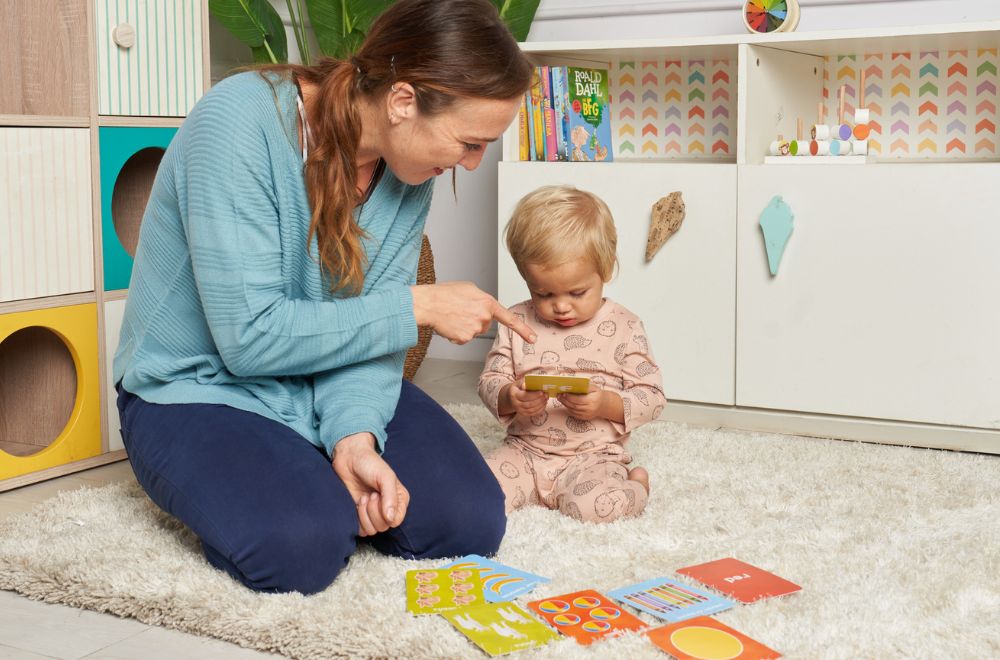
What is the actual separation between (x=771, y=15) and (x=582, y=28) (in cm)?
68

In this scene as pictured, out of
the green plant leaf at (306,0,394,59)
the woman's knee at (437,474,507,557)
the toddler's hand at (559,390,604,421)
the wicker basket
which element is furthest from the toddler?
the green plant leaf at (306,0,394,59)

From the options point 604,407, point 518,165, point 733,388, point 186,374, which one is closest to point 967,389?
point 733,388

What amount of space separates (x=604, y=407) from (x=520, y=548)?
0.31 m

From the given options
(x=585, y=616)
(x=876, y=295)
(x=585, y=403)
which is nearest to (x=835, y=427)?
(x=876, y=295)

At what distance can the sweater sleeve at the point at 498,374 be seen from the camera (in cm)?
188

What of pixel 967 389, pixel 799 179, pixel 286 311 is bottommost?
pixel 967 389

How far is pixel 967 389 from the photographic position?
7.25 ft

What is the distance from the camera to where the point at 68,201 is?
2068 mm

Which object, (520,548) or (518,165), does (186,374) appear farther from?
(518,165)

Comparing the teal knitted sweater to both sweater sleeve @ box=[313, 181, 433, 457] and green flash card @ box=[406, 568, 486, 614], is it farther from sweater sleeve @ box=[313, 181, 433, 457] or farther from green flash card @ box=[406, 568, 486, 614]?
green flash card @ box=[406, 568, 486, 614]

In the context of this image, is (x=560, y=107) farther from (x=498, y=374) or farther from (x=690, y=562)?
(x=690, y=562)

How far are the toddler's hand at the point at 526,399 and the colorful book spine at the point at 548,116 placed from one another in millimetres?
946

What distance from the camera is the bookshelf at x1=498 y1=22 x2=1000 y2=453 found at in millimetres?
2199

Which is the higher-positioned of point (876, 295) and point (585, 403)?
point (876, 295)
